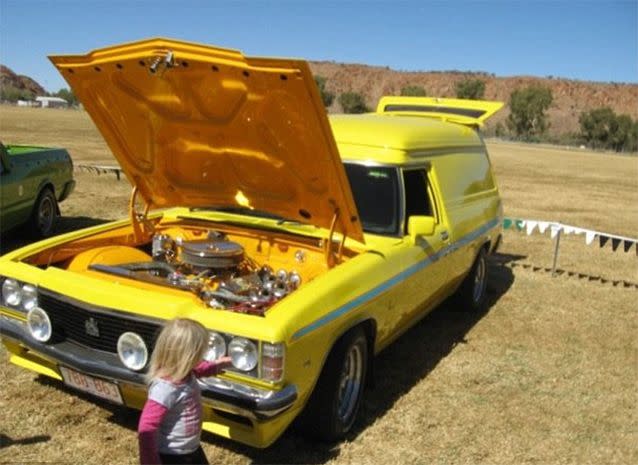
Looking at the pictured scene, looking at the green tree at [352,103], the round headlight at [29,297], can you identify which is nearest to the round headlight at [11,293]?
the round headlight at [29,297]

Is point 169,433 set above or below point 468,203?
below

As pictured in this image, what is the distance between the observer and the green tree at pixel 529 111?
318ft

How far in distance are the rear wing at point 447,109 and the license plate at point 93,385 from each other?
5.03 meters

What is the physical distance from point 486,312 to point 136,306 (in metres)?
4.47

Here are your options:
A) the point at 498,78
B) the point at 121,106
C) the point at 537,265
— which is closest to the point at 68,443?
the point at 121,106

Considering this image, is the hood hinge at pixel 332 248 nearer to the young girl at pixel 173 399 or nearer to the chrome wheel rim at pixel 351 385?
the chrome wheel rim at pixel 351 385

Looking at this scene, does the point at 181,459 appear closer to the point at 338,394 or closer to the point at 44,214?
the point at 338,394

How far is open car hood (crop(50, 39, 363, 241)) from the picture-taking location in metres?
3.63

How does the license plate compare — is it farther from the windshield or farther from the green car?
the green car

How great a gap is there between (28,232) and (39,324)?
5588 millimetres

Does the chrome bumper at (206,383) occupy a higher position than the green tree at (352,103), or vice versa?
the chrome bumper at (206,383)

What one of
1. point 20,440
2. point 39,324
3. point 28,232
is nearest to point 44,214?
point 28,232

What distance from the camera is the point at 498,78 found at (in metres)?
151

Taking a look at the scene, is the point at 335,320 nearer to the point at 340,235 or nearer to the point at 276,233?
the point at 340,235
